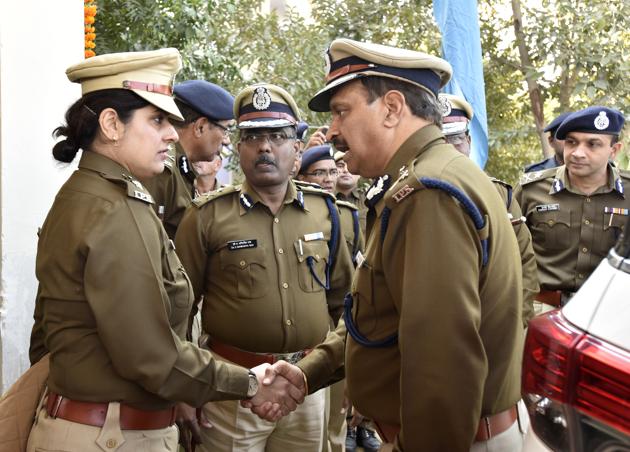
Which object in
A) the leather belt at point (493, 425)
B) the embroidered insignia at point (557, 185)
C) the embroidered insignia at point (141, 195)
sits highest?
the embroidered insignia at point (141, 195)

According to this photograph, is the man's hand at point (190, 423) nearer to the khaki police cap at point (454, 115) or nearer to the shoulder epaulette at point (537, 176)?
the khaki police cap at point (454, 115)

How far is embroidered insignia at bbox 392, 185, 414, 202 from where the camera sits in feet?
7.57

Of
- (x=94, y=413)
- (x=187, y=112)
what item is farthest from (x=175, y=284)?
(x=187, y=112)

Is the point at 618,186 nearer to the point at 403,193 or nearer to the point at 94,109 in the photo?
the point at 403,193

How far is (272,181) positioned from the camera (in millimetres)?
4250

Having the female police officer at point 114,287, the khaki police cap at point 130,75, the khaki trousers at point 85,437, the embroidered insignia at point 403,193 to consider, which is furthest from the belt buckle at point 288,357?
the embroidered insignia at point 403,193

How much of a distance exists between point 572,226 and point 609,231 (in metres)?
0.26

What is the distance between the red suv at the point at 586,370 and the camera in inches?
60.5

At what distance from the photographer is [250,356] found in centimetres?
405

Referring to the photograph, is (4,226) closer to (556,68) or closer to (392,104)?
(392,104)

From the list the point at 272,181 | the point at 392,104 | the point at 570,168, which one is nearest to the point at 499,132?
the point at 570,168

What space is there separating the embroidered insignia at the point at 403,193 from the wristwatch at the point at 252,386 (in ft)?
4.00

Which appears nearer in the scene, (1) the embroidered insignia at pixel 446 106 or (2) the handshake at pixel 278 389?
(2) the handshake at pixel 278 389

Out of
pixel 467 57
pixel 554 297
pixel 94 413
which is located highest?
pixel 467 57
